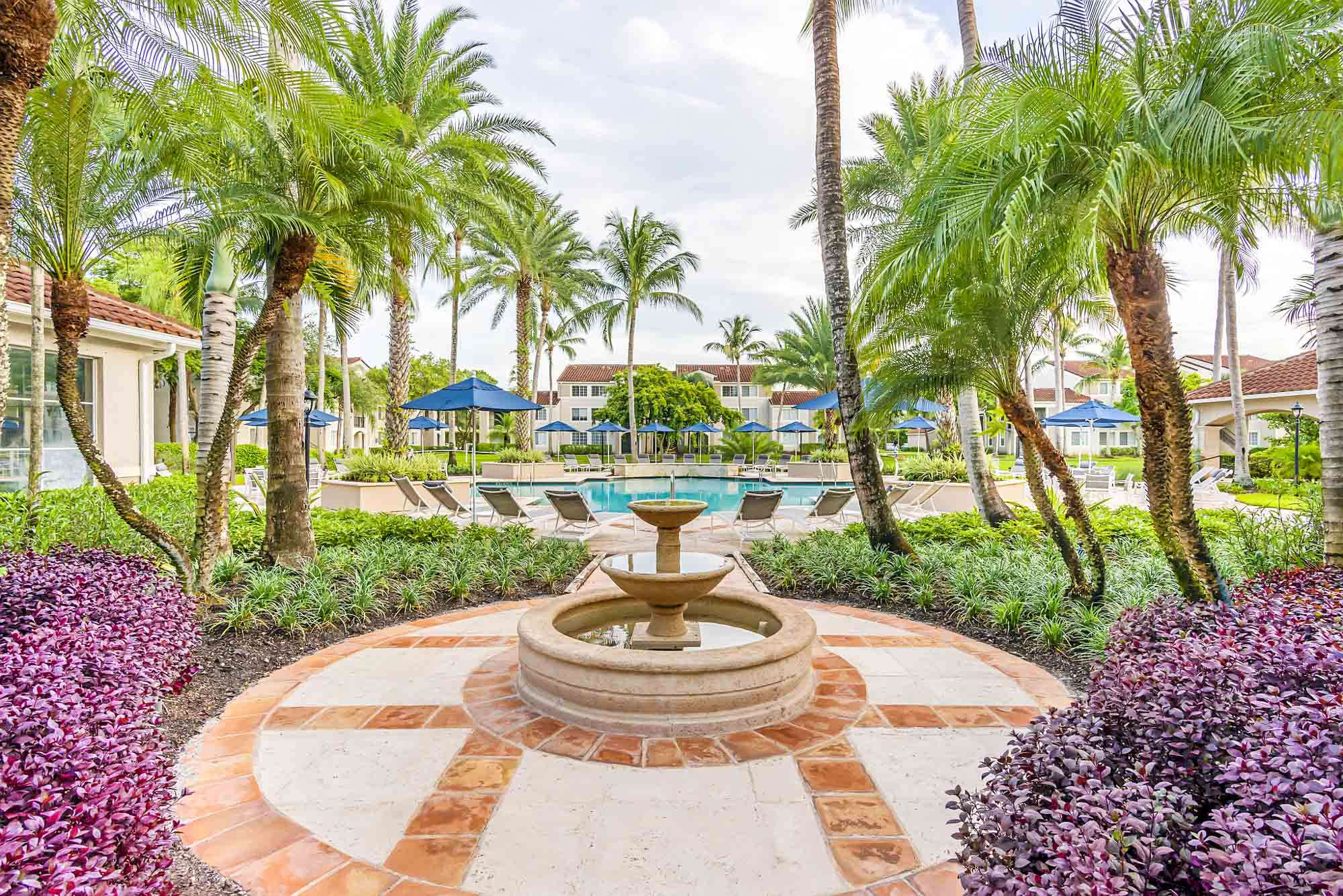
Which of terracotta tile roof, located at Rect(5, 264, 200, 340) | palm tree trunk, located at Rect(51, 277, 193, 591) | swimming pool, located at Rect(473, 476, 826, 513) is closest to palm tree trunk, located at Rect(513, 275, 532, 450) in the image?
swimming pool, located at Rect(473, 476, 826, 513)

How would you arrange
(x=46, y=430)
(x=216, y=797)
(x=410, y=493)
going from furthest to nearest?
(x=410, y=493) → (x=46, y=430) → (x=216, y=797)

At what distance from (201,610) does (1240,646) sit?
21.9ft

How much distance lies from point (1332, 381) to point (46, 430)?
1647 centimetres

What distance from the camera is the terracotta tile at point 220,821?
2725mm

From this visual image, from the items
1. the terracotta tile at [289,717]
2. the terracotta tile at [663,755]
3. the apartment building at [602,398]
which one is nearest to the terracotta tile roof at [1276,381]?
the terracotta tile at [663,755]

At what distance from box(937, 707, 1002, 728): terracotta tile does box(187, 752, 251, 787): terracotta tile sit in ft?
12.7

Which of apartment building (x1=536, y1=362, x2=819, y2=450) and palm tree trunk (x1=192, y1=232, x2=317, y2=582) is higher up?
apartment building (x1=536, y1=362, x2=819, y2=450)

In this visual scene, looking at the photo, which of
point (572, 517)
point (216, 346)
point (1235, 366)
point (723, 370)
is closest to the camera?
point (216, 346)

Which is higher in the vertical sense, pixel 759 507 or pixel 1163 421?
pixel 1163 421

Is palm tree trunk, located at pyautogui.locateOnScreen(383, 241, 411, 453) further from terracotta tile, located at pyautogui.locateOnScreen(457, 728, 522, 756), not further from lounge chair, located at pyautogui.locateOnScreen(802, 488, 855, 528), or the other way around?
terracotta tile, located at pyautogui.locateOnScreen(457, 728, 522, 756)

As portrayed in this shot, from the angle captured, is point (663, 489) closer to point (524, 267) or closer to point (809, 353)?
point (524, 267)

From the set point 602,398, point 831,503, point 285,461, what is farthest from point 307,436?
point 602,398

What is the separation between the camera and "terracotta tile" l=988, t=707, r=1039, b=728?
12.7 feet

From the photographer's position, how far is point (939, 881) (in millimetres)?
2463
